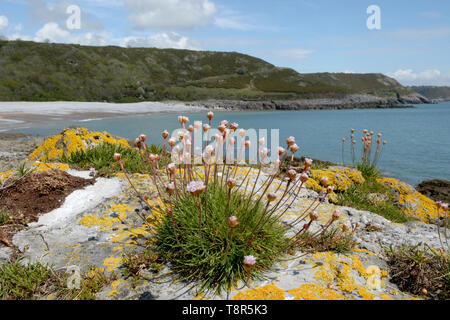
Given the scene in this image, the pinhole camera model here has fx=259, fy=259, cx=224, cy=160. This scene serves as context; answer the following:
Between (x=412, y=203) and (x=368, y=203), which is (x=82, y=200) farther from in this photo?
(x=412, y=203)

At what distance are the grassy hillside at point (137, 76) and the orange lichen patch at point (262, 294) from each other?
6906cm

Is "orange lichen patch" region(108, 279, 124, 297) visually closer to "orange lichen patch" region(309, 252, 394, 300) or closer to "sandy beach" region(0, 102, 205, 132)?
"orange lichen patch" region(309, 252, 394, 300)

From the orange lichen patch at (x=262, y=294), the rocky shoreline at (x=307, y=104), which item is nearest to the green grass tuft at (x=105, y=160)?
the orange lichen patch at (x=262, y=294)

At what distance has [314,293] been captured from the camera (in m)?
2.31

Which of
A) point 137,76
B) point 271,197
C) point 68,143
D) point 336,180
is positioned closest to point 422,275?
point 271,197

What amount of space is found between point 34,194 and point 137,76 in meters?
93.1

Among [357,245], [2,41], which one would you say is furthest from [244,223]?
[2,41]

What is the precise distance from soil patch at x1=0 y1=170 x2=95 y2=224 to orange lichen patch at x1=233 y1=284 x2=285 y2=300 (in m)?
3.31

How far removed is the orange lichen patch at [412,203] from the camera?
686 cm

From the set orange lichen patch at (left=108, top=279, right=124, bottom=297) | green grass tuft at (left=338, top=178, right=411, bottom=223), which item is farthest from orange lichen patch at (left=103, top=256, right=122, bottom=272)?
green grass tuft at (left=338, top=178, right=411, bottom=223)

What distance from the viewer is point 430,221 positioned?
6832 mm

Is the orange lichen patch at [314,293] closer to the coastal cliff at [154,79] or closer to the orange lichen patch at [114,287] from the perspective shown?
the orange lichen patch at [114,287]

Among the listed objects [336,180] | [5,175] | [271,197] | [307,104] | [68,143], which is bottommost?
[336,180]

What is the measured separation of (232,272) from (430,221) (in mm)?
6932
